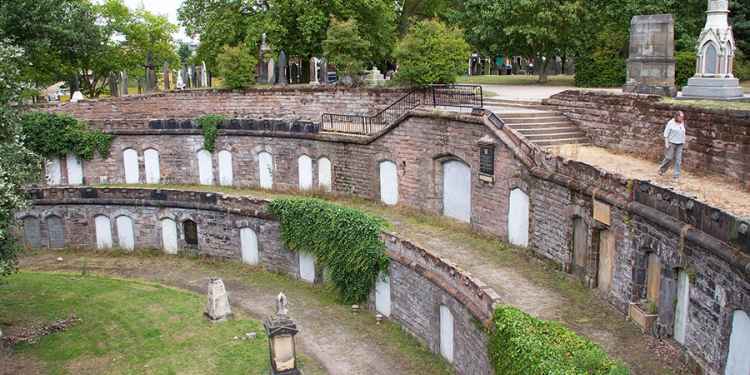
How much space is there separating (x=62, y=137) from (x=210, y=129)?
6.76 meters

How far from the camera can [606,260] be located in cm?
1750

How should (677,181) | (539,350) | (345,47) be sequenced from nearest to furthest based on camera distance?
(539,350), (677,181), (345,47)

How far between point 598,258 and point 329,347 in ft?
25.9

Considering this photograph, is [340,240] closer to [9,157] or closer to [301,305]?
[301,305]

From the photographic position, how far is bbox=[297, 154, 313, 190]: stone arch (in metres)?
30.2

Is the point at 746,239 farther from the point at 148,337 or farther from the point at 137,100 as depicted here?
the point at 137,100

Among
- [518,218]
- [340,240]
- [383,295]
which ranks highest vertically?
[518,218]

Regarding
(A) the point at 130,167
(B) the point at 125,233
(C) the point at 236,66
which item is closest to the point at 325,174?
(C) the point at 236,66

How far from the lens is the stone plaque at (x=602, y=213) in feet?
55.8

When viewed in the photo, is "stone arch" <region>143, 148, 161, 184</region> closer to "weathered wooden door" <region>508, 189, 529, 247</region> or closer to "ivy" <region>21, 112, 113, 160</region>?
"ivy" <region>21, 112, 113, 160</region>

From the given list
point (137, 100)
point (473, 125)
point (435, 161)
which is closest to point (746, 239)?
point (473, 125)

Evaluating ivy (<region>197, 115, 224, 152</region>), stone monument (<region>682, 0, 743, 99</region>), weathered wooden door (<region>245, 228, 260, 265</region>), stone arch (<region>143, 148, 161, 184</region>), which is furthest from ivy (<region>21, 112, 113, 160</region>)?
stone monument (<region>682, 0, 743, 99</region>)

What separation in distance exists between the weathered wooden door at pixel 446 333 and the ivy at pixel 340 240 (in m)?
3.35

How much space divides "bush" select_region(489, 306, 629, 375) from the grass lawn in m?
7.38
